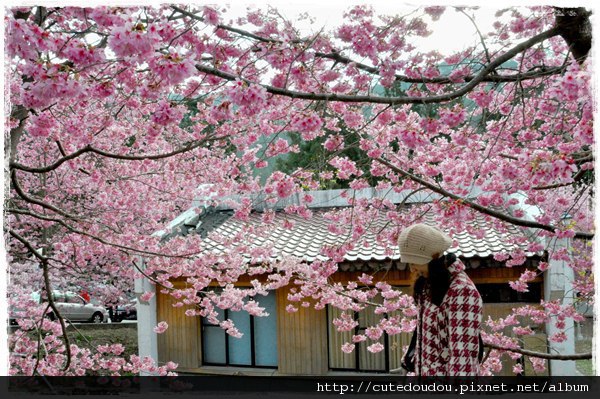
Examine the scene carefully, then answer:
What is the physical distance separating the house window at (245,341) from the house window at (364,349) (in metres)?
0.86

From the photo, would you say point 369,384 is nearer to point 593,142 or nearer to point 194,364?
point 593,142

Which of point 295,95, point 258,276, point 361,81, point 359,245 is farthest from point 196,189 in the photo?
point 295,95

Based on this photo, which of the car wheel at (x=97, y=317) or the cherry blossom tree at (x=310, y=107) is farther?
the car wheel at (x=97, y=317)

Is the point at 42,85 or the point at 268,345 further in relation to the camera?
the point at 268,345

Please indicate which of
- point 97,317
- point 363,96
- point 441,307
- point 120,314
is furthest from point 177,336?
point 97,317

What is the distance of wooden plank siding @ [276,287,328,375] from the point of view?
7.14 metres

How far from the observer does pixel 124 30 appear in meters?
2.04

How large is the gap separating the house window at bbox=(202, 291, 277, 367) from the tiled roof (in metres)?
0.84

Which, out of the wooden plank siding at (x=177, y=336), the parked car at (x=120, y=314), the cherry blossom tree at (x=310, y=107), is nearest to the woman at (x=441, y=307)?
the cherry blossom tree at (x=310, y=107)

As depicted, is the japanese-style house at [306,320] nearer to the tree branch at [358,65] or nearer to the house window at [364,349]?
the house window at [364,349]

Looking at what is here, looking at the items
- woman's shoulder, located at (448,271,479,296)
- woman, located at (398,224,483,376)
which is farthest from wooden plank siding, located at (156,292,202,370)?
woman's shoulder, located at (448,271,479,296)

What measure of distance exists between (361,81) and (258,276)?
4.16 meters

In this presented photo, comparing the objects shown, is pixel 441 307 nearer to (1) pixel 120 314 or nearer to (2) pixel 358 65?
(2) pixel 358 65

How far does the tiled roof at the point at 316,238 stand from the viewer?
6.23 metres
